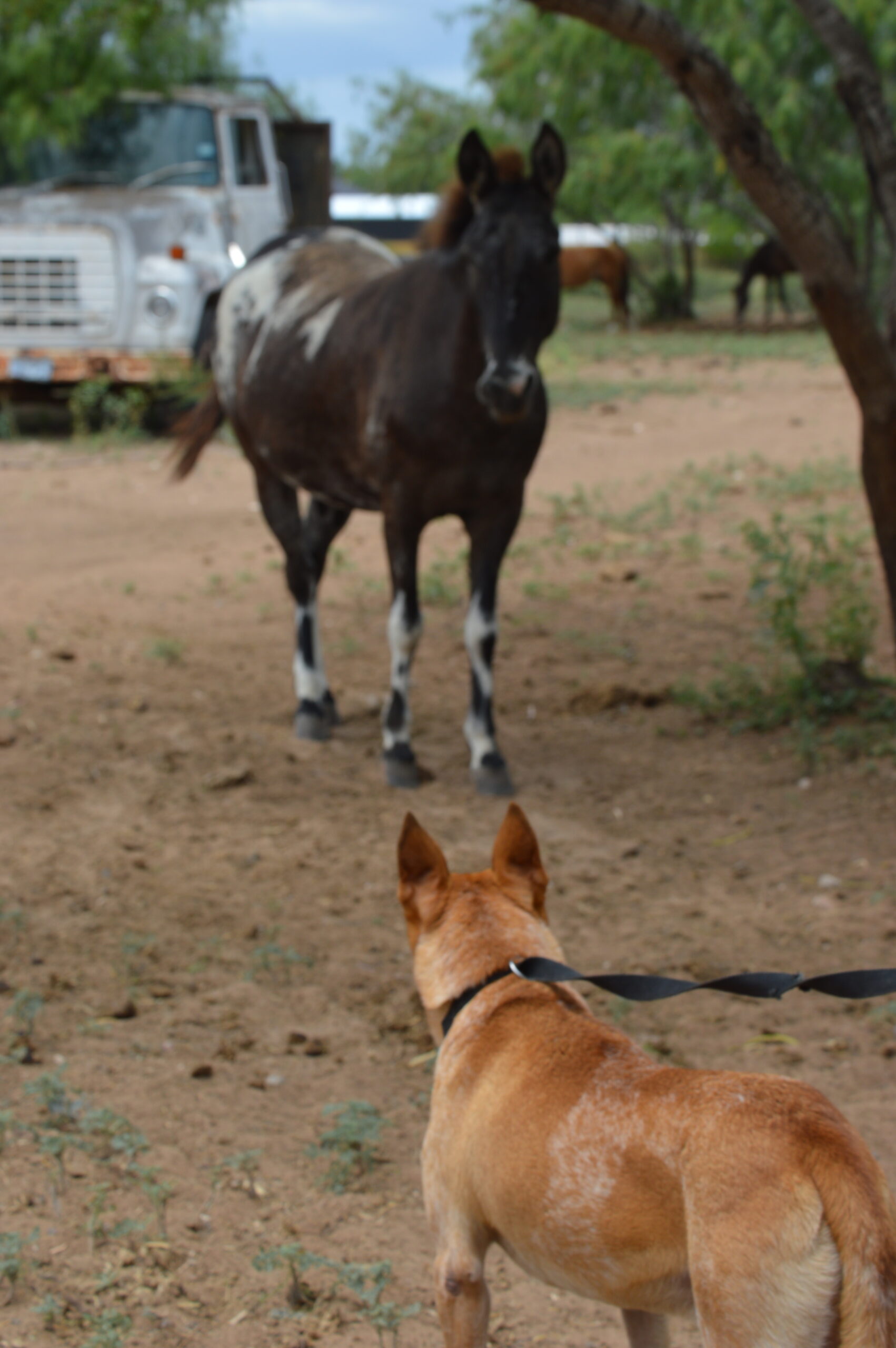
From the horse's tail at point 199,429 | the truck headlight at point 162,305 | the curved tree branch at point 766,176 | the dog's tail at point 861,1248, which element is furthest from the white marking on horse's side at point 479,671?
the truck headlight at point 162,305

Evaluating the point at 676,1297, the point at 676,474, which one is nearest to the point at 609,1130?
the point at 676,1297

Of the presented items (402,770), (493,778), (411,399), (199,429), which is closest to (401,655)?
(402,770)

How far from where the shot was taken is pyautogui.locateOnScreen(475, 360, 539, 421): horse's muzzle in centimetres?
472

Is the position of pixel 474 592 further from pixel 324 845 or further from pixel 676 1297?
pixel 676 1297

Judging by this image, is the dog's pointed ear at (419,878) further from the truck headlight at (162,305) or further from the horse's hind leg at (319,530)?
the truck headlight at (162,305)

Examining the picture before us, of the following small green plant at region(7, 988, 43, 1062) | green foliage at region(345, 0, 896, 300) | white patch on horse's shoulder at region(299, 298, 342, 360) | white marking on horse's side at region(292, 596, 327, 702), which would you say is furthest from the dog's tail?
green foliage at region(345, 0, 896, 300)

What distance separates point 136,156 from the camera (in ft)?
39.1

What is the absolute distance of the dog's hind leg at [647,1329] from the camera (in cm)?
222

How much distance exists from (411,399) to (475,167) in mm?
877

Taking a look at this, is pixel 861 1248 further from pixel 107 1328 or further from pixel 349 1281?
pixel 107 1328

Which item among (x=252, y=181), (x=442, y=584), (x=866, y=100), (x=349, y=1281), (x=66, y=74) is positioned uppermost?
(x=66, y=74)

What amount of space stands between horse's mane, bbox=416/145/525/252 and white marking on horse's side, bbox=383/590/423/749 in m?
1.42

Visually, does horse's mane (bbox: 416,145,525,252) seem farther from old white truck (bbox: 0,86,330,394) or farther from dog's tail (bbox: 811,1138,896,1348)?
old white truck (bbox: 0,86,330,394)

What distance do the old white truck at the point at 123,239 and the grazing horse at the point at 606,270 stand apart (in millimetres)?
15006
